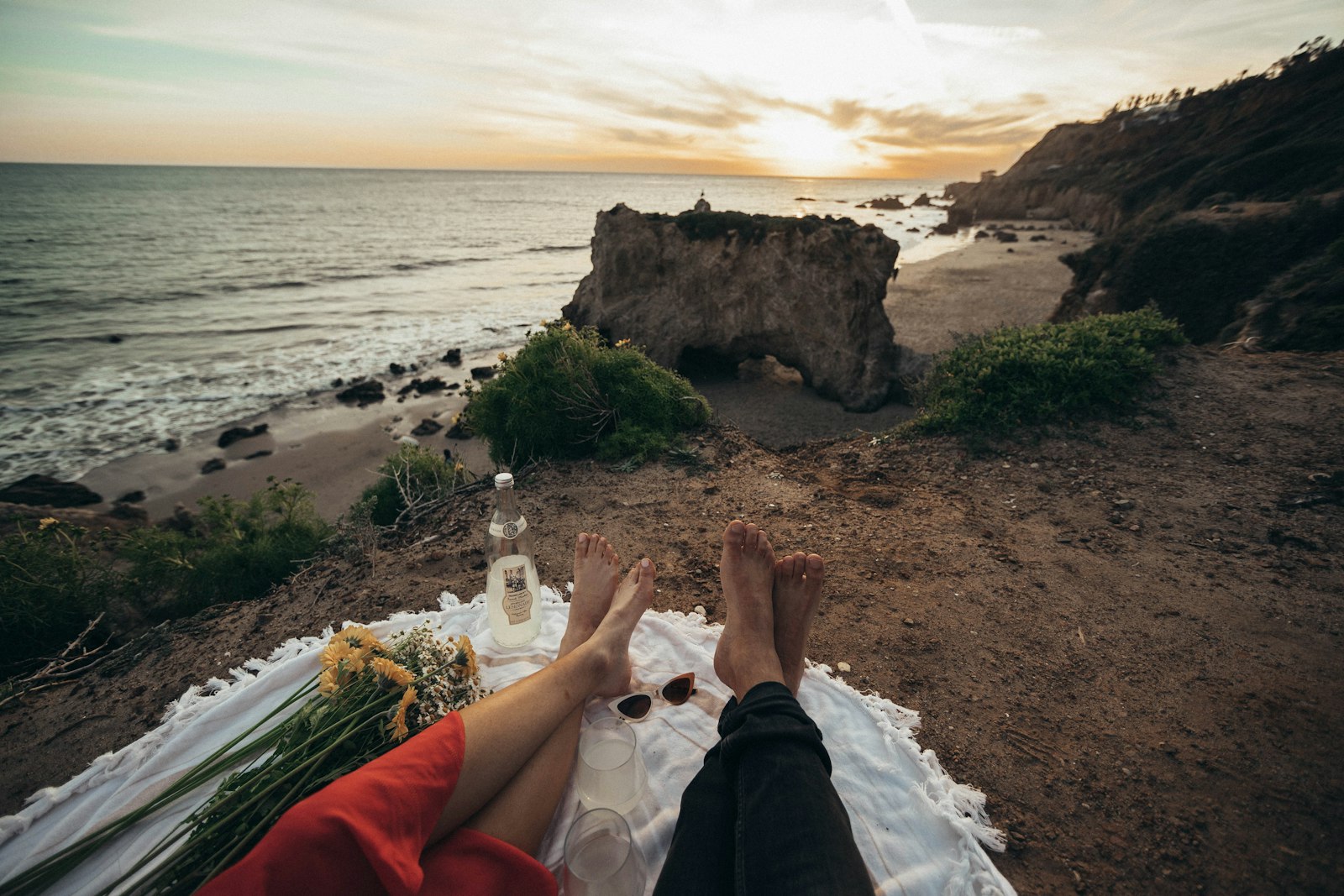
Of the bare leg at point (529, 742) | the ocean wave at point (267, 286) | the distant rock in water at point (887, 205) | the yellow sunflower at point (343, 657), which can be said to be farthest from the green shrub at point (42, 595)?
the distant rock in water at point (887, 205)

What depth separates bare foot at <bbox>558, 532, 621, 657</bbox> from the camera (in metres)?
2.60

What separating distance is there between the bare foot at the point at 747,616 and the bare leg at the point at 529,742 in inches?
19.0

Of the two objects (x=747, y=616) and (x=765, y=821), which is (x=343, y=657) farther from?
(x=747, y=616)

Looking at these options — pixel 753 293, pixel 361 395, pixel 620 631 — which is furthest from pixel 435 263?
pixel 620 631

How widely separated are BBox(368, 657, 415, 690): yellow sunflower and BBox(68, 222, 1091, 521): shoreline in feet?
17.3

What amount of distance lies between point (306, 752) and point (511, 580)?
1067 mm

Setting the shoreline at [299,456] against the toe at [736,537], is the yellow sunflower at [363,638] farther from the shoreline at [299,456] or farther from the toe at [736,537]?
the shoreline at [299,456]

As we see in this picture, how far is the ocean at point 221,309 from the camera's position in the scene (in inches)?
404

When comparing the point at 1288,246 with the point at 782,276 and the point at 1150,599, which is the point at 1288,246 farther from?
the point at 1150,599

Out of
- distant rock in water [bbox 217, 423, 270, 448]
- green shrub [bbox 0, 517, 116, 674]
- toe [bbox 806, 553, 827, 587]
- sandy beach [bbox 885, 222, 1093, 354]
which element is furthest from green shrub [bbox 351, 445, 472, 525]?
sandy beach [bbox 885, 222, 1093, 354]

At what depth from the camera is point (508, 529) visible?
250 cm

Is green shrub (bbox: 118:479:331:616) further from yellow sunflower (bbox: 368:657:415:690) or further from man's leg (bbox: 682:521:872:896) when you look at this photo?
man's leg (bbox: 682:521:872:896)

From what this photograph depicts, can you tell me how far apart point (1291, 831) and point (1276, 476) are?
326cm

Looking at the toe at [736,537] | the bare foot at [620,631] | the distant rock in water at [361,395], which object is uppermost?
the toe at [736,537]
